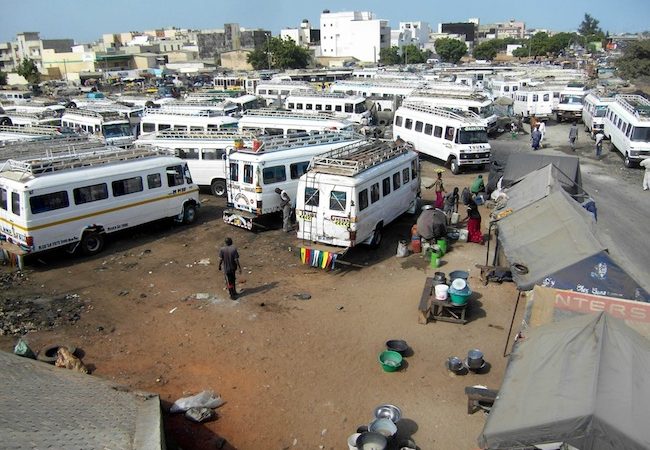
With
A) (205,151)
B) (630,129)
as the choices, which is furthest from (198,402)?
(630,129)

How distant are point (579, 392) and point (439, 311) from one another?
5.61 m

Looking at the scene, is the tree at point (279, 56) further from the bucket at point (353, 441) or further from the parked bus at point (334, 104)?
the bucket at point (353, 441)

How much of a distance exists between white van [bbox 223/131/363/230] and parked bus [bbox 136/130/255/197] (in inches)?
144

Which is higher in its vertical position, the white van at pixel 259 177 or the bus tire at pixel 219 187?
the white van at pixel 259 177

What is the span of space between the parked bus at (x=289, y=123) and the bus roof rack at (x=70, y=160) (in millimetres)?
8981

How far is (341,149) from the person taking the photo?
16141mm

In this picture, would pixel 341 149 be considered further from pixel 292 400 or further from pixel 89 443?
pixel 89 443

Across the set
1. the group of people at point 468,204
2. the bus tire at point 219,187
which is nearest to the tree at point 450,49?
the group of people at point 468,204

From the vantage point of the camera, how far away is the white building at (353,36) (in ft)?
399

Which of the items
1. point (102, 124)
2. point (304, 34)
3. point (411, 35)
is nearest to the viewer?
point (102, 124)

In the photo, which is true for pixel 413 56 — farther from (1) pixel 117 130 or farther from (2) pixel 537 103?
(1) pixel 117 130

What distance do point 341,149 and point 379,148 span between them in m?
1.65

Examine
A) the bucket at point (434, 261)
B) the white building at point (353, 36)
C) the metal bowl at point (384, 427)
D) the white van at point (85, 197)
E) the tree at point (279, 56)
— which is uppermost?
the white building at point (353, 36)

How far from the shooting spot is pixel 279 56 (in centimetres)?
8881
